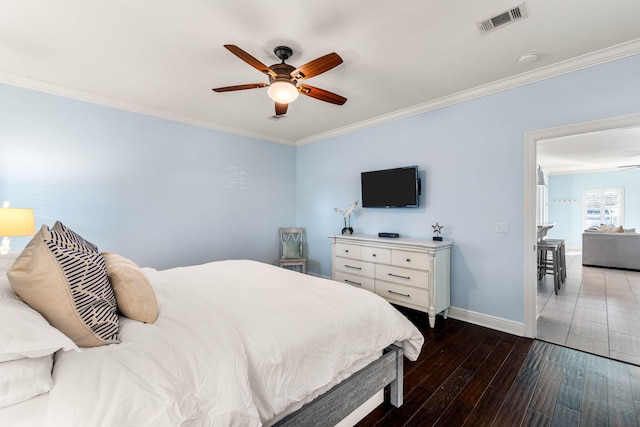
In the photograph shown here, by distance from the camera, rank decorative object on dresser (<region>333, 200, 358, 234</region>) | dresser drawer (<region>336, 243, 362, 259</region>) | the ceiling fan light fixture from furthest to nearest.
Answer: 1. decorative object on dresser (<region>333, 200, 358, 234</region>)
2. dresser drawer (<region>336, 243, 362, 259</region>)
3. the ceiling fan light fixture

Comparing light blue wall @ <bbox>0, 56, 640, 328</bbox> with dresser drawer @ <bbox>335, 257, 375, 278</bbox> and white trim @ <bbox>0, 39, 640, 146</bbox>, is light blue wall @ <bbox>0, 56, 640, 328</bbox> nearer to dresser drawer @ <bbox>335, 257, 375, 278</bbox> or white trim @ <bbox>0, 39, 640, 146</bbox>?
white trim @ <bbox>0, 39, 640, 146</bbox>

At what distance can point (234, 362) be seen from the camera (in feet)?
3.62

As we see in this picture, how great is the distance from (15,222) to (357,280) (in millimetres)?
3456

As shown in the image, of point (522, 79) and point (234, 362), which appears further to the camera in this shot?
point (522, 79)

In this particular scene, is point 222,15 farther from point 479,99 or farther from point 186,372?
point 479,99

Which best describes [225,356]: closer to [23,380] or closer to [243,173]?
[23,380]

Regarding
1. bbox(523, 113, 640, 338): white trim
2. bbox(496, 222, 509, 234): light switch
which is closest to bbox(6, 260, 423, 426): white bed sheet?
bbox(523, 113, 640, 338): white trim

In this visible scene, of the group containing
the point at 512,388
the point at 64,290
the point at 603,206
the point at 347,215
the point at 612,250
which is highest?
the point at 603,206

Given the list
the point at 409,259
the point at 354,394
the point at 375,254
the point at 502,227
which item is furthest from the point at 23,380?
the point at 502,227

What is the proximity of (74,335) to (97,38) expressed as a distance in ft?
7.42

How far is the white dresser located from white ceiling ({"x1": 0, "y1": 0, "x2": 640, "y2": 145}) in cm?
174

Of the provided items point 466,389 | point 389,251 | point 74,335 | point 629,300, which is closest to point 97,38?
point 74,335

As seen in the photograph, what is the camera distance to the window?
809cm

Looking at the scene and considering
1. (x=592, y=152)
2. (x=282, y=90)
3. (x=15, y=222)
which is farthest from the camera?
(x=592, y=152)
